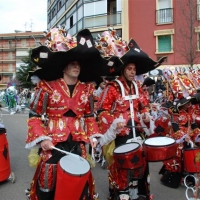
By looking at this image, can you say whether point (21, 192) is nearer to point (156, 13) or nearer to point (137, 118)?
point (137, 118)

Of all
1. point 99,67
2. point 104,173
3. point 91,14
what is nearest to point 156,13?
point 91,14

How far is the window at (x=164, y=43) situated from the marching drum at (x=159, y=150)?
71.3 ft

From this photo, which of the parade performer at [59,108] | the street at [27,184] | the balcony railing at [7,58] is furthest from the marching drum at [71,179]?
the balcony railing at [7,58]

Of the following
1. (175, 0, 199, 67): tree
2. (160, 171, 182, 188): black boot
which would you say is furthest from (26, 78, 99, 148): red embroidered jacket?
(175, 0, 199, 67): tree

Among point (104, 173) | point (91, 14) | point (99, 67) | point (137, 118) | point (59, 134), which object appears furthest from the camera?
point (91, 14)

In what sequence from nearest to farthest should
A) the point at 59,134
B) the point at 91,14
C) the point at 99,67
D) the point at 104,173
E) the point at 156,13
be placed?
the point at 59,134
the point at 99,67
the point at 104,173
the point at 156,13
the point at 91,14

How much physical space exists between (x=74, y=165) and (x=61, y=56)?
1043mm

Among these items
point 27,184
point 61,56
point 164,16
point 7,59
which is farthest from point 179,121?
point 7,59

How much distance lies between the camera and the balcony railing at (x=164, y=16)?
24.5 m

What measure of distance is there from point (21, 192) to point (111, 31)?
8.85 ft

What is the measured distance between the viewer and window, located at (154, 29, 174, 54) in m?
24.2

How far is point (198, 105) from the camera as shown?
4969mm

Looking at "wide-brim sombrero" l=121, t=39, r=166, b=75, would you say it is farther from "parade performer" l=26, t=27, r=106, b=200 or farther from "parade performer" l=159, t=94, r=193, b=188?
"parade performer" l=159, t=94, r=193, b=188

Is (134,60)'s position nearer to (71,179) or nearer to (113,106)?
(113,106)
